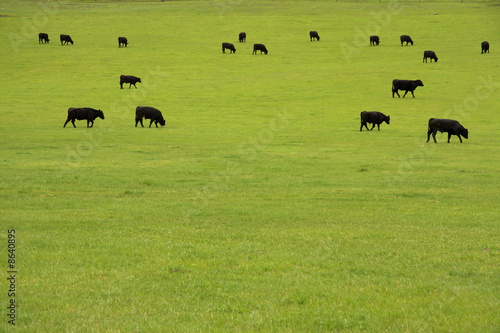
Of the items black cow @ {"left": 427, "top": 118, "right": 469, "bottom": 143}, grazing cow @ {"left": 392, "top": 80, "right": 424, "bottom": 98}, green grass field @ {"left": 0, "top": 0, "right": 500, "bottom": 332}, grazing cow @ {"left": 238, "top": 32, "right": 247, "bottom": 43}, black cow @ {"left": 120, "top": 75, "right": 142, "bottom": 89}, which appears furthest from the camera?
grazing cow @ {"left": 238, "top": 32, "right": 247, "bottom": 43}

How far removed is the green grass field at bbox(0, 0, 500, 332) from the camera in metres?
7.46

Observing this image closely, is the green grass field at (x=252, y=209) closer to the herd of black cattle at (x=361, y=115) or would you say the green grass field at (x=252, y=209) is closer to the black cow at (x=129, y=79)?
the herd of black cattle at (x=361, y=115)

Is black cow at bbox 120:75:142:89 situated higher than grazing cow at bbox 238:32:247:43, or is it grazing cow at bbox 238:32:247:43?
grazing cow at bbox 238:32:247:43

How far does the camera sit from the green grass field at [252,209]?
24.5 ft

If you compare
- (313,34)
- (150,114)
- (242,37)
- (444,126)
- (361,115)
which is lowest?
(444,126)

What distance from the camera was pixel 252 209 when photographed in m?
14.6

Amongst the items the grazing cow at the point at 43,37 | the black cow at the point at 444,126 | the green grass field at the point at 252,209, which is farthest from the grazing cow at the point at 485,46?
the grazing cow at the point at 43,37

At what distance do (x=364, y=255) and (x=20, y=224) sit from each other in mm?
7989

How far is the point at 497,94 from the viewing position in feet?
168

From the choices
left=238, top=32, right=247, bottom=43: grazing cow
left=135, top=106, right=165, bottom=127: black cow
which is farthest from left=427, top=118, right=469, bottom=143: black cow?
left=238, top=32, right=247, bottom=43: grazing cow

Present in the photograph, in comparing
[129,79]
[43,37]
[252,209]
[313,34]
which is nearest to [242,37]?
[313,34]

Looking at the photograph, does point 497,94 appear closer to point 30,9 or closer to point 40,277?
point 40,277

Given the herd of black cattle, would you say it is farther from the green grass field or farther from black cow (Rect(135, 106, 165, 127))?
the green grass field

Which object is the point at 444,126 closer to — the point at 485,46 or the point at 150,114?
the point at 150,114
